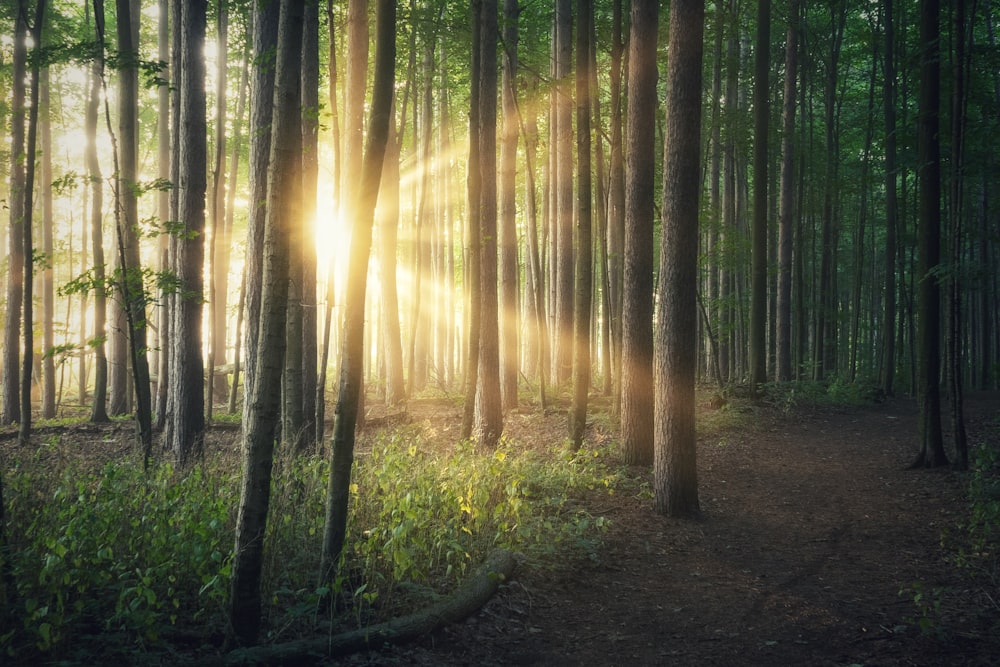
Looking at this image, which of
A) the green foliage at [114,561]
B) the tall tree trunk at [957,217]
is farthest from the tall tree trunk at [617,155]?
the green foliage at [114,561]

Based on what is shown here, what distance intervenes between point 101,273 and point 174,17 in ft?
15.2

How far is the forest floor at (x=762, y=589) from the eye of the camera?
437 cm

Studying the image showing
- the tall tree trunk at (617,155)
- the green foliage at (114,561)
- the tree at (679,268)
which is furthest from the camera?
the tall tree trunk at (617,155)

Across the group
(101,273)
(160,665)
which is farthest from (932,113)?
(101,273)

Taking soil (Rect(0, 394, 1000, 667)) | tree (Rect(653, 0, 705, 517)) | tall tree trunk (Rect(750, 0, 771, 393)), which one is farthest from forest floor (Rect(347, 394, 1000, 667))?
tall tree trunk (Rect(750, 0, 771, 393))

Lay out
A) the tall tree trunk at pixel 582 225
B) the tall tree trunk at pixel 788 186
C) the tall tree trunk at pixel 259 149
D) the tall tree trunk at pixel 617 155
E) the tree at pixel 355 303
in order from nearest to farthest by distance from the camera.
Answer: the tree at pixel 355 303
the tall tree trunk at pixel 259 149
the tall tree trunk at pixel 582 225
the tall tree trunk at pixel 617 155
the tall tree trunk at pixel 788 186

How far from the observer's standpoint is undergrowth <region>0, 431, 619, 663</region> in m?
3.65

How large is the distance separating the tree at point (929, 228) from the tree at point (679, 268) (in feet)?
14.9

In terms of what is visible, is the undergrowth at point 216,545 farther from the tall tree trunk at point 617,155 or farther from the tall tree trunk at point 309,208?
the tall tree trunk at point 617,155

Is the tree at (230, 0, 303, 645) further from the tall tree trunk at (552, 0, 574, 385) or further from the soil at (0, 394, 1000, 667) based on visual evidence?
the tall tree trunk at (552, 0, 574, 385)

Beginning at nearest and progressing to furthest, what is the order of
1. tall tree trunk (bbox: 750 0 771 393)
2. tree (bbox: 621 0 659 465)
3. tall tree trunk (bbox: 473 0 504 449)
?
tree (bbox: 621 0 659 465)
tall tree trunk (bbox: 473 0 504 449)
tall tree trunk (bbox: 750 0 771 393)

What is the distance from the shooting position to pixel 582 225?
31.3 ft

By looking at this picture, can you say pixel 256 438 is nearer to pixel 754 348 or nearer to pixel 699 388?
pixel 754 348

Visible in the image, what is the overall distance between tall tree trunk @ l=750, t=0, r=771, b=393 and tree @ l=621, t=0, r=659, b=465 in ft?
22.7
